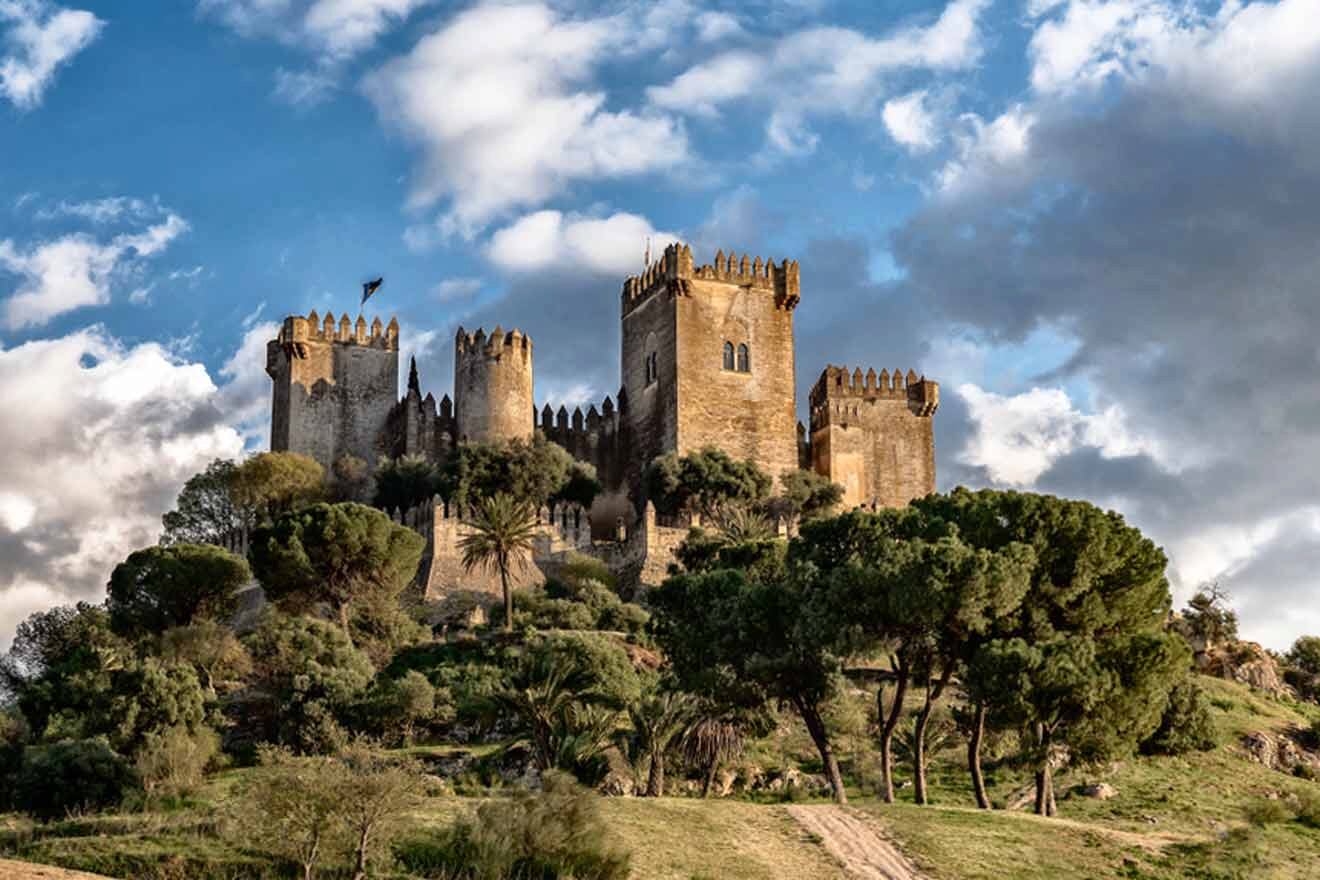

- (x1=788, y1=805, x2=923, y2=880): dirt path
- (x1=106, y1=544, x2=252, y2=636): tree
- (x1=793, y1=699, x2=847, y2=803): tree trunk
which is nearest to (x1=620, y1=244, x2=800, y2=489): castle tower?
(x1=106, y1=544, x2=252, y2=636): tree

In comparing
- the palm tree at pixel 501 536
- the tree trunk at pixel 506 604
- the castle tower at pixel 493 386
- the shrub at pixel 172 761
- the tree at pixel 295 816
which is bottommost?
the tree at pixel 295 816

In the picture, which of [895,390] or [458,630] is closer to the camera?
[458,630]

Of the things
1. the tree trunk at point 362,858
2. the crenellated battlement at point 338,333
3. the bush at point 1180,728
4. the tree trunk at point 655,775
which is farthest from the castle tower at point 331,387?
the tree trunk at point 362,858

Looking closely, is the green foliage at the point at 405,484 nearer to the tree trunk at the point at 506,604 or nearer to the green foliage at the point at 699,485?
the green foliage at the point at 699,485

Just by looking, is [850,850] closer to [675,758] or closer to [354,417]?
[675,758]

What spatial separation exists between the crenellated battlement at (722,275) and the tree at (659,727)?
34.7m

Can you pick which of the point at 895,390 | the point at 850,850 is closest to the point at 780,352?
the point at 895,390

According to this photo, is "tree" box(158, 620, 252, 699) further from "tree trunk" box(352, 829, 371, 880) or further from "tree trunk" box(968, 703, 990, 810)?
"tree trunk" box(352, 829, 371, 880)

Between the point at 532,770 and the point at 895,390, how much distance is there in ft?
130

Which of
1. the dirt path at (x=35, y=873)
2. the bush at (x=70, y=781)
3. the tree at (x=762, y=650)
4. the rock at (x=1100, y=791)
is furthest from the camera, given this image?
the rock at (x=1100, y=791)

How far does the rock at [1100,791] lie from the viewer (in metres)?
43.9

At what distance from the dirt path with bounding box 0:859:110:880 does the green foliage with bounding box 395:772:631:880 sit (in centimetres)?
532

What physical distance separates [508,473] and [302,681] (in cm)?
1997

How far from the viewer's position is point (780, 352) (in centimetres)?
7638
